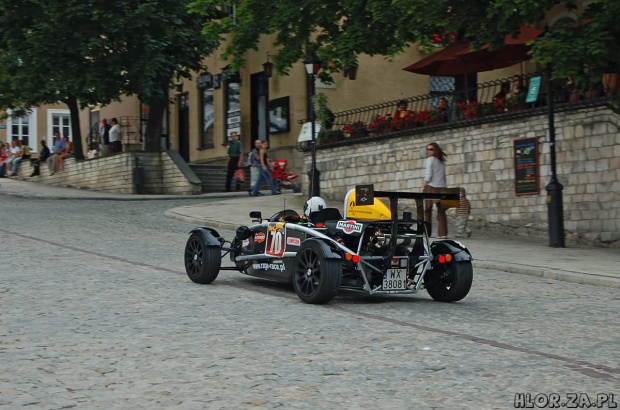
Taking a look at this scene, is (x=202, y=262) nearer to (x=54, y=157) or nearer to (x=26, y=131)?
(x=54, y=157)

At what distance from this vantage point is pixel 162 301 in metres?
10.0

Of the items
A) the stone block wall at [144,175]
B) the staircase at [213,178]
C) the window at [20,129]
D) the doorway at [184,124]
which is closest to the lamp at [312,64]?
the stone block wall at [144,175]

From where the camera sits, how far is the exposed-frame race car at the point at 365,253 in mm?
9953

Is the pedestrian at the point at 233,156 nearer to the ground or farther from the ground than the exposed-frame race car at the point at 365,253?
farther from the ground

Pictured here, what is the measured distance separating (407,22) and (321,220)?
9419 millimetres

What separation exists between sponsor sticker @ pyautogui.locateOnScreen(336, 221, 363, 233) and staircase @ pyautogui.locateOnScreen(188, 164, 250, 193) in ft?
77.3

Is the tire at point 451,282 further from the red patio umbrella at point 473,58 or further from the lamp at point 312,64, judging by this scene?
the lamp at point 312,64

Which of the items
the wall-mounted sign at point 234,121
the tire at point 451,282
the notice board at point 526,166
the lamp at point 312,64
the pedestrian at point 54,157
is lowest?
the tire at point 451,282

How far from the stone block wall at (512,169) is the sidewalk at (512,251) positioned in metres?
0.56

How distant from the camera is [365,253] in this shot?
407 inches

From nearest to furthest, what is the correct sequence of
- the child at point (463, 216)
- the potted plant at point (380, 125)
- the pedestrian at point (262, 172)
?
the child at point (463, 216), the potted plant at point (380, 125), the pedestrian at point (262, 172)

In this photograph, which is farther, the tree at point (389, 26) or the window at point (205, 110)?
the window at point (205, 110)

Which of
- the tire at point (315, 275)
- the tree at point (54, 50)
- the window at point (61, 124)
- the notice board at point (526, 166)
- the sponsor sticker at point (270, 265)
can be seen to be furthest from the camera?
the window at point (61, 124)

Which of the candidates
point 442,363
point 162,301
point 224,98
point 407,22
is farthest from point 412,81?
point 442,363
